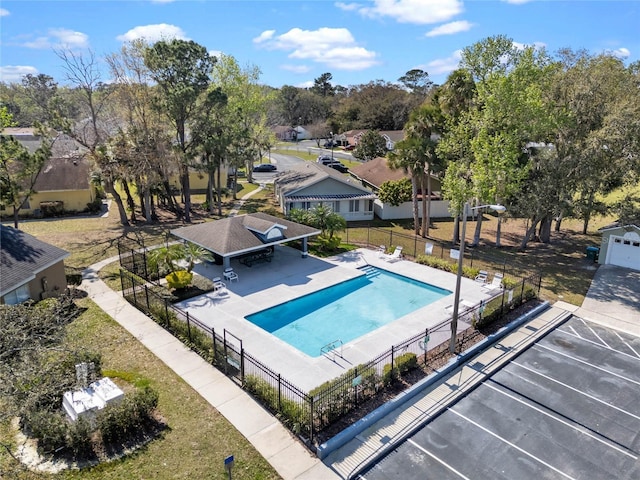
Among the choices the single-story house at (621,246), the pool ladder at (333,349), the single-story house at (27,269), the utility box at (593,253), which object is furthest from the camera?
the utility box at (593,253)

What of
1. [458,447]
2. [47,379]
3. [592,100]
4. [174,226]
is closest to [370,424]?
[458,447]

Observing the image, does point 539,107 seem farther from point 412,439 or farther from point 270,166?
point 270,166

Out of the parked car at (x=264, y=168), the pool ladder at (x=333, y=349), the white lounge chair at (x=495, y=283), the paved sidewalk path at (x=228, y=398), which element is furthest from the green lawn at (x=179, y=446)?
the parked car at (x=264, y=168)

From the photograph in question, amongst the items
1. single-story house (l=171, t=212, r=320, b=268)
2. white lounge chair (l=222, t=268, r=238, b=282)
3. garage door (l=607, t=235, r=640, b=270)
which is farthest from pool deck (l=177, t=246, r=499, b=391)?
garage door (l=607, t=235, r=640, b=270)

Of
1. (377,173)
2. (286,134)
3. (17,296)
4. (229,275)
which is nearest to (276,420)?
(229,275)

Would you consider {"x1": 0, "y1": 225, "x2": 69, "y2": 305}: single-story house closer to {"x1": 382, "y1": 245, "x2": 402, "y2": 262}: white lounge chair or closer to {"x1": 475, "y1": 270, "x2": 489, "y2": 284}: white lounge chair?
{"x1": 382, "y1": 245, "x2": 402, "y2": 262}: white lounge chair

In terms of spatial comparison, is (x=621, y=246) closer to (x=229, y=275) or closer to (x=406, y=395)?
(x=406, y=395)

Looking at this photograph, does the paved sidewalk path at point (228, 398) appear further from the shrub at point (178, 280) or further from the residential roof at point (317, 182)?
the residential roof at point (317, 182)
